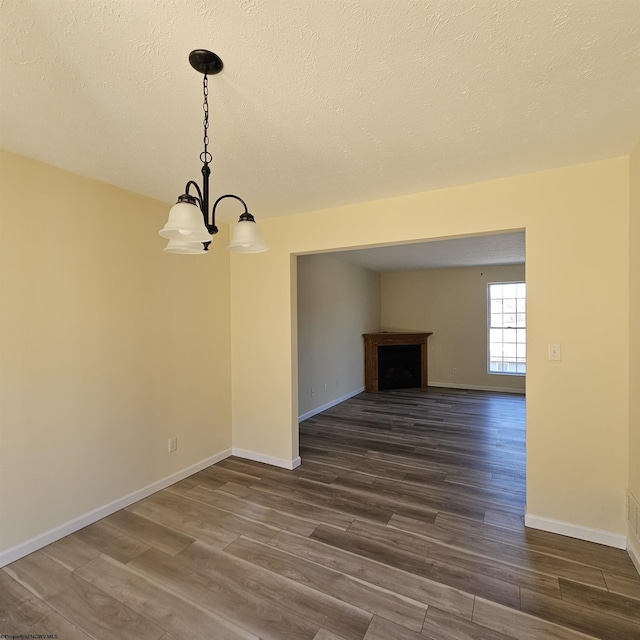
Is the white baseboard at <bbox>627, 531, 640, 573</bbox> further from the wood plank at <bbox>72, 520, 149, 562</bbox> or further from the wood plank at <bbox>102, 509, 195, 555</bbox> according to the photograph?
the wood plank at <bbox>72, 520, 149, 562</bbox>

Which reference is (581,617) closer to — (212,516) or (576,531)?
(576,531)

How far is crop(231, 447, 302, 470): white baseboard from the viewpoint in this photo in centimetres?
333

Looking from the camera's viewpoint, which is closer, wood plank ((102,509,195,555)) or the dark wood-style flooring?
the dark wood-style flooring

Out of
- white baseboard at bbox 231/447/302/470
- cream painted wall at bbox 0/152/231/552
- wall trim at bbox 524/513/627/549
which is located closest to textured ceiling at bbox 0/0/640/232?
cream painted wall at bbox 0/152/231/552

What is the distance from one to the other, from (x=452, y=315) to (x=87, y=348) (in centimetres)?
651

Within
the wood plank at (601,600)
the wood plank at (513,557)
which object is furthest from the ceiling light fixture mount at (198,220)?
the wood plank at (601,600)

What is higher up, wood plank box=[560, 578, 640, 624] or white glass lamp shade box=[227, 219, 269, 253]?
white glass lamp shade box=[227, 219, 269, 253]

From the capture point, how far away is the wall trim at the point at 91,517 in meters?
2.04

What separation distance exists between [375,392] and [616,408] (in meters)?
4.75

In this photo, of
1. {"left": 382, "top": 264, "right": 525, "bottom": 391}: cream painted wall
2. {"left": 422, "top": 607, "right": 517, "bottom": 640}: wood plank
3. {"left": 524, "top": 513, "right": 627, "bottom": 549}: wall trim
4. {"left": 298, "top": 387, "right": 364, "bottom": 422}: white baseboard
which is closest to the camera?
{"left": 422, "top": 607, "right": 517, "bottom": 640}: wood plank

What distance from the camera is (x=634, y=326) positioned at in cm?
200

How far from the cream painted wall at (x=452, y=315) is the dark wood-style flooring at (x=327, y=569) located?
394 cm

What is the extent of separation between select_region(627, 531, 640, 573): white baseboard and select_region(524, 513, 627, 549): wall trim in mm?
51

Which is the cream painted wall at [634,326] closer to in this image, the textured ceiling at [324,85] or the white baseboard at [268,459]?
the textured ceiling at [324,85]
